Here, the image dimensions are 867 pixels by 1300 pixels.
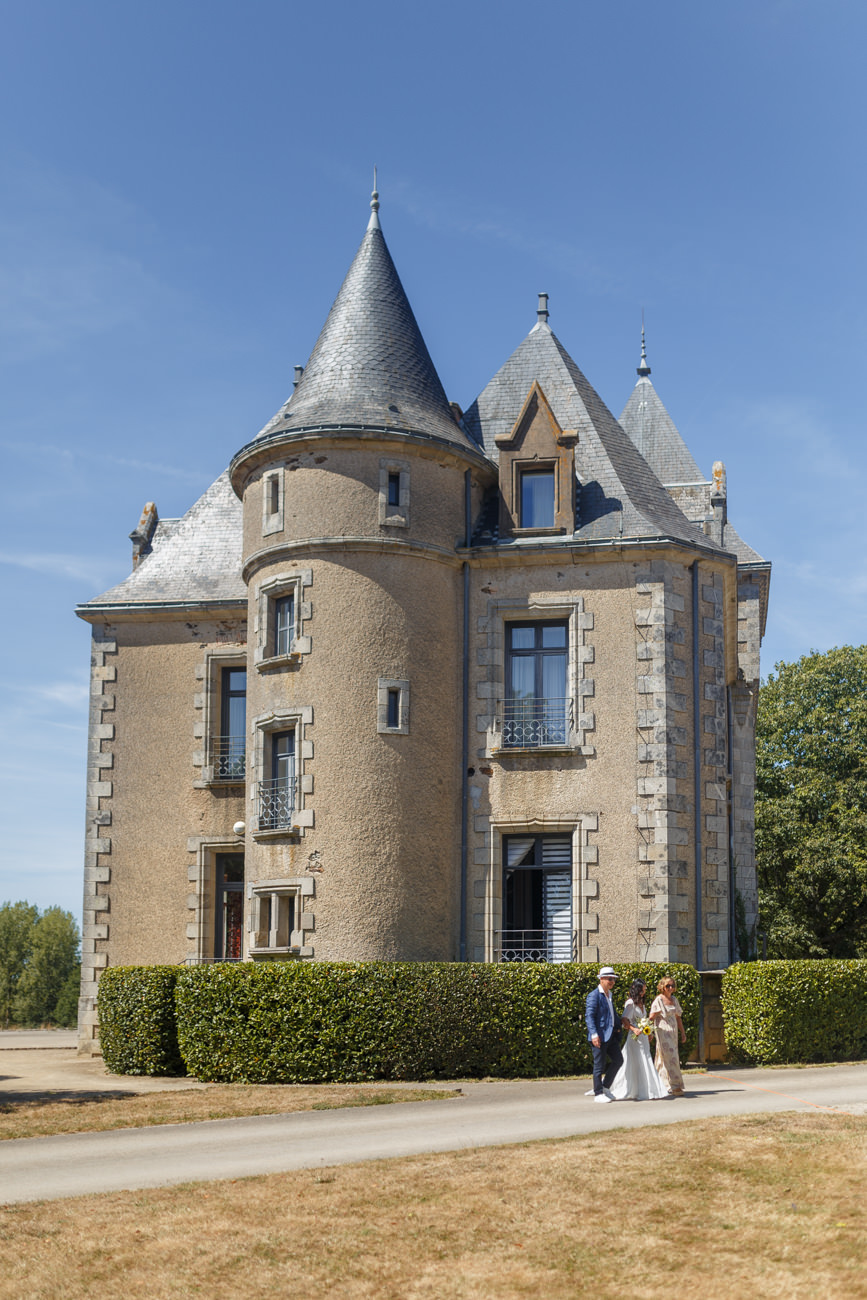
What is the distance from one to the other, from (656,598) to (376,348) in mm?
6449

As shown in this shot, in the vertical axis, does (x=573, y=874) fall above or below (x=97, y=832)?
below

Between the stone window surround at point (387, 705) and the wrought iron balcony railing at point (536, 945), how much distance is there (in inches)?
140

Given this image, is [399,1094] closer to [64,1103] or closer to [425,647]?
[64,1103]

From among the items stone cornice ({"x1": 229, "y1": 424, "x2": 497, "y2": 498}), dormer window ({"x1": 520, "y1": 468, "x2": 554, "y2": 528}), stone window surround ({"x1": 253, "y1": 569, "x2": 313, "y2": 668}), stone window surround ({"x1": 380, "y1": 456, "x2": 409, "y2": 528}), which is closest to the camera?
stone window surround ({"x1": 253, "y1": 569, "x2": 313, "y2": 668})

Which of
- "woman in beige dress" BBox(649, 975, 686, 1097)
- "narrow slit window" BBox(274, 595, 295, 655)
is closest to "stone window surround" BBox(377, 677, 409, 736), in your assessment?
"narrow slit window" BBox(274, 595, 295, 655)

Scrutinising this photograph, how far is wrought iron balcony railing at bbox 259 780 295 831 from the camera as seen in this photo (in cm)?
2228

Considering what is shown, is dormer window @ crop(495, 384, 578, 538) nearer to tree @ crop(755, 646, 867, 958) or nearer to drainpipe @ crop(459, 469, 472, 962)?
drainpipe @ crop(459, 469, 472, 962)

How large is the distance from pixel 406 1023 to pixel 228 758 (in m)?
8.41

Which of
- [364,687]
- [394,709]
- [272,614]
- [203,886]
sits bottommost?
[203,886]

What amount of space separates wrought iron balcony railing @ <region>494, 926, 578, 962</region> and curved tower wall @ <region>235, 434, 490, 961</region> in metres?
0.76

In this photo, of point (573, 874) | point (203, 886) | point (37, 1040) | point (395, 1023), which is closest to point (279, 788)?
point (203, 886)

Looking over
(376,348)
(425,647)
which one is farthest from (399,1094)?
(376,348)

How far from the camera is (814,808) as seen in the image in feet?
143

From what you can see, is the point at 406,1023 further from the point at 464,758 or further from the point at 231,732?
the point at 231,732
